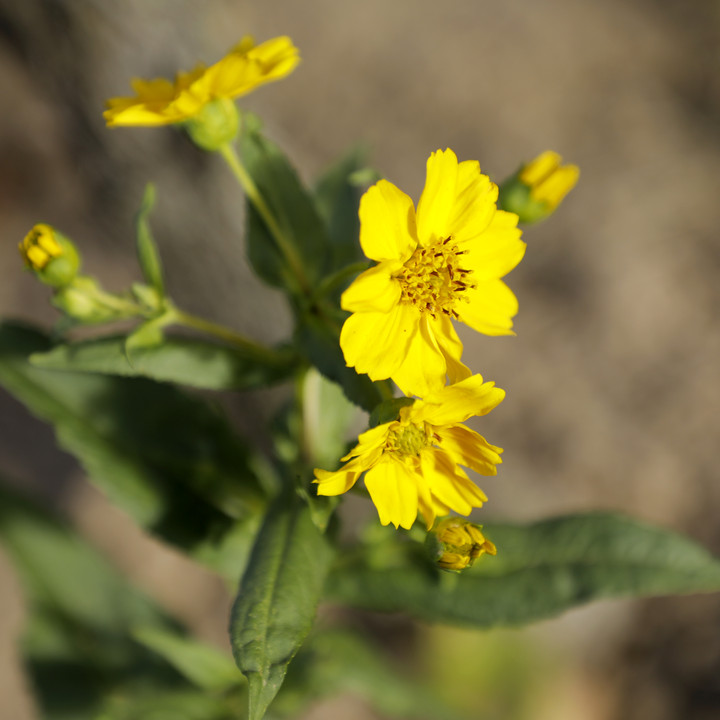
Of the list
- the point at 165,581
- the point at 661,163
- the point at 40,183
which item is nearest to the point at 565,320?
the point at 661,163

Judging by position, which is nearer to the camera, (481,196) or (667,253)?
(481,196)

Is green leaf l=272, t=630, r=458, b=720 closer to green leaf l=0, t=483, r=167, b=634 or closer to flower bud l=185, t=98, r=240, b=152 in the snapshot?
green leaf l=0, t=483, r=167, b=634

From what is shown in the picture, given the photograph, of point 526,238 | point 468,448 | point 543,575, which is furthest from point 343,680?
point 526,238

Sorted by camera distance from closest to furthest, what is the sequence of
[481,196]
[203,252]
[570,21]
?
[481,196]
[203,252]
[570,21]

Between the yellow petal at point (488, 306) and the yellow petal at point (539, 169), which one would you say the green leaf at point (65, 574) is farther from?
the yellow petal at point (539, 169)

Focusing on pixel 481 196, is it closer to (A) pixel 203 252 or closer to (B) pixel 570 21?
(A) pixel 203 252

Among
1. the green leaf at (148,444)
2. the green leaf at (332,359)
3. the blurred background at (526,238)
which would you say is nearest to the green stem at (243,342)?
the green leaf at (332,359)
